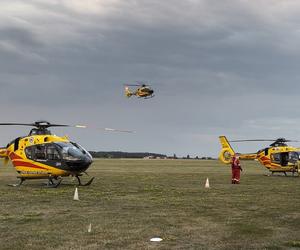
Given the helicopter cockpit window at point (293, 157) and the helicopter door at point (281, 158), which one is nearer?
the helicopter cockpit window at point (293, 157)

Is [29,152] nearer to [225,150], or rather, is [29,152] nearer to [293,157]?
[293,157]

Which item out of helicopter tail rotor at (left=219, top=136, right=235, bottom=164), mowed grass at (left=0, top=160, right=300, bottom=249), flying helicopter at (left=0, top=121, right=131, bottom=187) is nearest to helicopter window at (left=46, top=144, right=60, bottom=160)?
flying helicopter at (left=0, top=121, right=131, bottom=187)

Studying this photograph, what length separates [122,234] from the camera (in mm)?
11430

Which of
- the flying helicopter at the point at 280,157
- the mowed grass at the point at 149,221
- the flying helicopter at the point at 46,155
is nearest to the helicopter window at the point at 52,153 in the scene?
the flying helicopter at the point at 46,155

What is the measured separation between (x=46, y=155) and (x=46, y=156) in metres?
0.06

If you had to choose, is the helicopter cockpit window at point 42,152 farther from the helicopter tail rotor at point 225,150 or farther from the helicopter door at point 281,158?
the helicopter tail rotor at point 225,150

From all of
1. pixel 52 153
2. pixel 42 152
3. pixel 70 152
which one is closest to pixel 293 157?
Answer: pixel 70 152

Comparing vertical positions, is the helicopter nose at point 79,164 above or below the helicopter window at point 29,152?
below

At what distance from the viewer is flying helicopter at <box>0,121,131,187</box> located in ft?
82.0

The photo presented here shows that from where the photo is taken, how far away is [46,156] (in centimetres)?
→ 2561

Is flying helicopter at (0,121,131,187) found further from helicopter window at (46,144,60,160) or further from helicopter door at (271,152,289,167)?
helicopter door at (271,152,289,167)

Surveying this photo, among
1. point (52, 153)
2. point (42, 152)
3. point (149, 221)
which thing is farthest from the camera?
point (42, 152)

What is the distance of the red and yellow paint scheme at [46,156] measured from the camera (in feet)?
82.0

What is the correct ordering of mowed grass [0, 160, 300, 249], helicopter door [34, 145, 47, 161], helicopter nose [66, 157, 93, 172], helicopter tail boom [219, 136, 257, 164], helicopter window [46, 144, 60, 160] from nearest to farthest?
mowed grass [0, 160, 300, 249] < helicopter nose [66, 157, 93, 172] < helicopter window [46, 144, 60, 160] < helicopter door [34, 145, 47, 161] < helicopter tail boom [219, 136, 257, 164]
